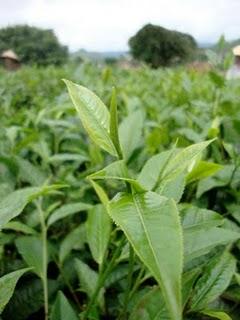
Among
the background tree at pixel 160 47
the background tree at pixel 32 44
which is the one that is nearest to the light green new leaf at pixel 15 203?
the background tree at pixel 160 47

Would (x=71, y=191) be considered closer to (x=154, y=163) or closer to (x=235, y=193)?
(x=235, y=193)

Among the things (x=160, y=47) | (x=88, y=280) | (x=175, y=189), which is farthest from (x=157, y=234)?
(x=160, y=47)

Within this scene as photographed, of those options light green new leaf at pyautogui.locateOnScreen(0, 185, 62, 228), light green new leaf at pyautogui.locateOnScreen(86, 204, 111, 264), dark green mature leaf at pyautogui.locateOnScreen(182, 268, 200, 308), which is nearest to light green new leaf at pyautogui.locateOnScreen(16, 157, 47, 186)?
light green new leaf at pyautogui.locateOnScreen(86, 204, 111, 264)

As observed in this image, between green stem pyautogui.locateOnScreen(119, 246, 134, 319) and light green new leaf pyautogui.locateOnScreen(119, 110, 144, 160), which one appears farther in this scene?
light green new leaf pyautogui.locateOnScreen(119, 110, 144, 160)

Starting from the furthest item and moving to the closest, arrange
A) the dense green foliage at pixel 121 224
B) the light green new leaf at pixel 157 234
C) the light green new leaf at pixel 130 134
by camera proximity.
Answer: the light green new leaf at pixel 130 134, the dense green foliage at pixel 121 224, the light green new leaf at pixel 157 234

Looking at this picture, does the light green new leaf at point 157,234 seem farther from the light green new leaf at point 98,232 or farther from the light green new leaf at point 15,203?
the light green new leaf at point 98,232

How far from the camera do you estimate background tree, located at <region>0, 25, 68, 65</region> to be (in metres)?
28.1

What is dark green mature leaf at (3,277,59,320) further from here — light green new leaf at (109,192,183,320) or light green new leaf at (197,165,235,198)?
light green new leaf at (109,192,183,320)

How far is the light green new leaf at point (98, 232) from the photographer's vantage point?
97cm

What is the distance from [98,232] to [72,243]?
177 millimetres

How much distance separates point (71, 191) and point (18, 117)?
922 millimetres

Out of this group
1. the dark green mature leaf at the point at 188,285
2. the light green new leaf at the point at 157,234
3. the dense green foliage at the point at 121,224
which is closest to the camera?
the light green new leaf at the point at 157,234

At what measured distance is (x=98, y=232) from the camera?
1.00 meters

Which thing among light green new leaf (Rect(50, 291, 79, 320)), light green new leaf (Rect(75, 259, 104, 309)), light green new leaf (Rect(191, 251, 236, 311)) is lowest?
light green new leaf (Rect(75, 259, 104, 309))
